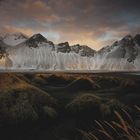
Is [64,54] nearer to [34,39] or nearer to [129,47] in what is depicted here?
[34,39]

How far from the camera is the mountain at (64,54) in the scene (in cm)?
291

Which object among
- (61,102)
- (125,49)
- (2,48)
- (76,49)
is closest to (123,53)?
(125,49)

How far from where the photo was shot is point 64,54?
3.26m

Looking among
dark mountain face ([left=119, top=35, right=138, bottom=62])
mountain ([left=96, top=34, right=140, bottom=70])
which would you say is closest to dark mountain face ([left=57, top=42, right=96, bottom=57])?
mountain ([left=96, top=34, right=140, bottom=70])

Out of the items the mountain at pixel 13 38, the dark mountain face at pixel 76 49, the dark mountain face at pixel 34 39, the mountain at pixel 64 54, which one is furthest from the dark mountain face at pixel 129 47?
the mountain at pixel 13 38

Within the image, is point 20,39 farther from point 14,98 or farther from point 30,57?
point 14,98

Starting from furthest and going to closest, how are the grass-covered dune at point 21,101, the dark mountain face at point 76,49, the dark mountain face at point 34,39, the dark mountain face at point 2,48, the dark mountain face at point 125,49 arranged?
the dark mountain face at point 125,49 → the dark mountain face at point 76,49 → the dark mountain face at point 34,39 → the dark mountain face at point 2,48 → the grass-covered dune at point 21,101

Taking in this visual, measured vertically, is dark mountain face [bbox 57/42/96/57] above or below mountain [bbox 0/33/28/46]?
below

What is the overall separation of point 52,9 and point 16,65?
0.88 meters

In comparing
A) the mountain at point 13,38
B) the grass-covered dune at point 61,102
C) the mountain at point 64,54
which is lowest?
the grass-covered dune at point 61,102

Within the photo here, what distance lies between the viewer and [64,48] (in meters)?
3.19

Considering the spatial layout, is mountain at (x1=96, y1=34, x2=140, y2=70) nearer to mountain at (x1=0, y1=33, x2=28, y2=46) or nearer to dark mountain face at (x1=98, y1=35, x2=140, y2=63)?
dark mountain face at (x1=98, y1=35, x2=140, y2=63)

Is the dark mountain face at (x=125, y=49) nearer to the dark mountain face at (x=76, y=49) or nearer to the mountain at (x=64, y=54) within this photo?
the mountain at (x=64, y=54)

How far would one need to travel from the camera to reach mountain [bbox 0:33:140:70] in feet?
9.56
